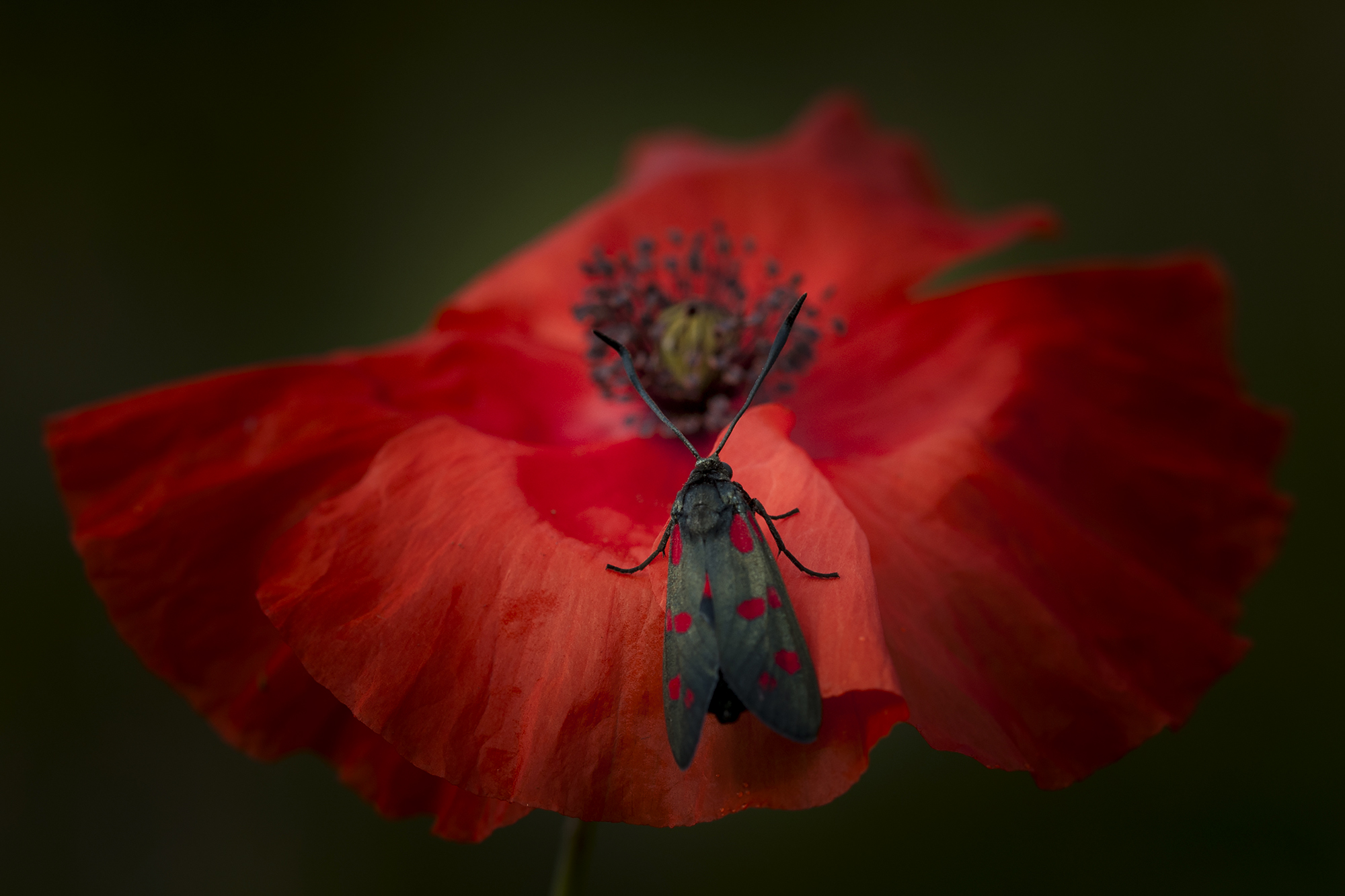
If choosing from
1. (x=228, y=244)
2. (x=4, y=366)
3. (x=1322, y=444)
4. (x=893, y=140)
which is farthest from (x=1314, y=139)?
(x=4, y=366)

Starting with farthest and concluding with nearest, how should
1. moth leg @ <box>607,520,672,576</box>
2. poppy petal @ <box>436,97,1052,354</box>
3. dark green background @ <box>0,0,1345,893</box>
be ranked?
1. dark green background @ <box>0,0,1345,893</box>
2. poppy petal @ <box>436,97,1052,354</box>
3. moth leg @ <box>607,520,672,576</box>

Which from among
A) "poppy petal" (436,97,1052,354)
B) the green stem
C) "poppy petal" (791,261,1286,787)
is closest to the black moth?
"poppy petal" (791,261,1286,787)

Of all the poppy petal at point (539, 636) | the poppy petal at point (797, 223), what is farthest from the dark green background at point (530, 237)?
the poppy petal at point (539, 636)

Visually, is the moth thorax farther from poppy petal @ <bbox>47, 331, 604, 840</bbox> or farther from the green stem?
the green stem

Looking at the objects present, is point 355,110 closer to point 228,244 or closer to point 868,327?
A: point 228,244

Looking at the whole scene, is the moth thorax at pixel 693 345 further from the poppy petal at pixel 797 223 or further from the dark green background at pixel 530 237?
the dark green background at pixel 530 237

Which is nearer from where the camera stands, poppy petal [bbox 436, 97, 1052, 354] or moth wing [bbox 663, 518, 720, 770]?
moth wing [bbox 663, 518, 720, 770]

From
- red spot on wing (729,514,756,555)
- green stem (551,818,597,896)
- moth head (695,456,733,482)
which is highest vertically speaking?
Result: moth head (695,456,733,482)
